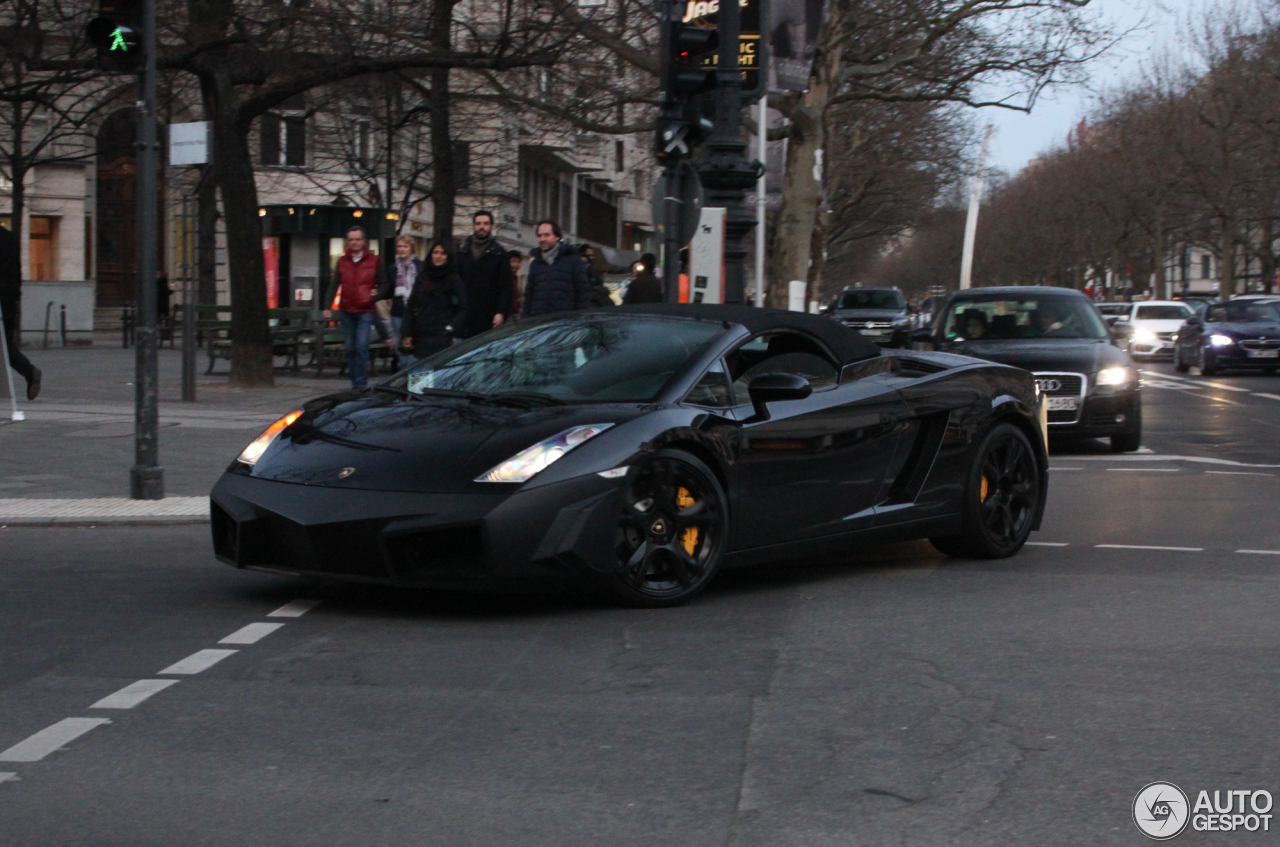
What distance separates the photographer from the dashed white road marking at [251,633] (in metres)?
6.45

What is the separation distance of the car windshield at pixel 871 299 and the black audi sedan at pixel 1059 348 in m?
30.2

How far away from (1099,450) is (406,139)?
3189cm

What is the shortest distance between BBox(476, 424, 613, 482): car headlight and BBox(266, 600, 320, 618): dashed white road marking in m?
0.97

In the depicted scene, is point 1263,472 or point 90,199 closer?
point 1263,472

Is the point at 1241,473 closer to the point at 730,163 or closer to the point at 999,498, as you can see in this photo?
the point at 730,163

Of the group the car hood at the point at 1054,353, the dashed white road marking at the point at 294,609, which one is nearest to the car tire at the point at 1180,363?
the car hood at the point at 1054,353

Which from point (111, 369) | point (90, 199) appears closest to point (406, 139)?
point (90, 199)

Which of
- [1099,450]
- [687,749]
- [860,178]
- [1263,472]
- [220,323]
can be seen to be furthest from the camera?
[860,178]

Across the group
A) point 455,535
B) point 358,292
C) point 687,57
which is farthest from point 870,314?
point 455,535

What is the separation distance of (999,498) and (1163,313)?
4046 cm

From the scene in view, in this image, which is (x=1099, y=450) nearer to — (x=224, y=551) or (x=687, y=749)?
(x=224, y=551)

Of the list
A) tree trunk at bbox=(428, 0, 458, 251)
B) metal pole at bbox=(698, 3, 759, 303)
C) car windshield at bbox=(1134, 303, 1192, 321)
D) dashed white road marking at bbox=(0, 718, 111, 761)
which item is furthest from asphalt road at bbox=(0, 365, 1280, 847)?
car windshield at bbox=(1134, 303, 1192, 321)

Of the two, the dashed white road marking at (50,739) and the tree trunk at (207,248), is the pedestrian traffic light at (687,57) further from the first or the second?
the tree trunk at (207,248)

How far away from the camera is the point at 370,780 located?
4.56 meters
